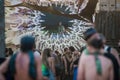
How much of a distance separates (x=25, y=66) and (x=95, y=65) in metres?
1.13

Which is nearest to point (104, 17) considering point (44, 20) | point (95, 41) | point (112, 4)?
point (112, 4)

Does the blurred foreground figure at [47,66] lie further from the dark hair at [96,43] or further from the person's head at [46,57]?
the dark hair at [96,43]

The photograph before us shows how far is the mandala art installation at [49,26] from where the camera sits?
17.5m

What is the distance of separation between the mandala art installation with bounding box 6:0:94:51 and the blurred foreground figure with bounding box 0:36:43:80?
9259 mm

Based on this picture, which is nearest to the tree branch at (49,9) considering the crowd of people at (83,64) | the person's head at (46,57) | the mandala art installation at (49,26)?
the mandala art installation at (49,26)

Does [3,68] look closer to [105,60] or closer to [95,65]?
[95,65]

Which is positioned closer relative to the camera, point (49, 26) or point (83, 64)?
point (83, 64)

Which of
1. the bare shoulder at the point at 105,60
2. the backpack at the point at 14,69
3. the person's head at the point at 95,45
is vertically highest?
the person's head at the point at 95,45

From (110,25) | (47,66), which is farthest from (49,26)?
(47,66)

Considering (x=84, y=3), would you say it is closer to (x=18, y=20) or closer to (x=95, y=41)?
(x=18, y=20)

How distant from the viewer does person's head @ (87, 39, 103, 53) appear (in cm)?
802

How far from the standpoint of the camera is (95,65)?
8.00 metres

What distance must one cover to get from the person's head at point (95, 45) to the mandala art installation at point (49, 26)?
9447 mm

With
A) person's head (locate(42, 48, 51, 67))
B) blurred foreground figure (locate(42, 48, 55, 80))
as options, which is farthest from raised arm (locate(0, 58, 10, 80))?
person's head (locate(42, 48, 51, 67))
